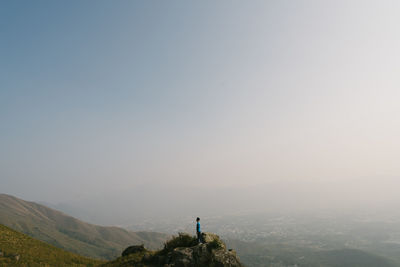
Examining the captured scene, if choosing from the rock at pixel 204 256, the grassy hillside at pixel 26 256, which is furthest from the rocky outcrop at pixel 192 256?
the grassy hillside at pixel 26 256

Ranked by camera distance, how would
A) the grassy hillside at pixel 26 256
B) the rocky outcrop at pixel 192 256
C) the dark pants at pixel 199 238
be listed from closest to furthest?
the rocky outcrop at pixel 192 256 < the dark pants at pixel 199 238 < the grassy hillside at pixel 26 256

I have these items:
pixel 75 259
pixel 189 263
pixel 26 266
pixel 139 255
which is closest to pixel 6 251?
pixel 26 266

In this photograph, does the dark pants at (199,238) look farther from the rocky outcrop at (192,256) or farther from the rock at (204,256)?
the rock at (204,256)

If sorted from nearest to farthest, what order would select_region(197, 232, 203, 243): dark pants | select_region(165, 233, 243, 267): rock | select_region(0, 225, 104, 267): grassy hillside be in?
1. select_region(165, 233, 243, 267): rock
2. select_region(197, 232, 203, 243): dark pants
3. select_region(0, 225, 104, 267): grassy hillside

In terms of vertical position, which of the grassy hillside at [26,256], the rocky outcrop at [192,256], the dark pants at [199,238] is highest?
the dark pants at [199,238]

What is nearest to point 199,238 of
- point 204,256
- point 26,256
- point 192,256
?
point 204,256

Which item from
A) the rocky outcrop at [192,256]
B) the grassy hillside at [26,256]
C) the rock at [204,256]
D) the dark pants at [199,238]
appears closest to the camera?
the rock at [204,256]

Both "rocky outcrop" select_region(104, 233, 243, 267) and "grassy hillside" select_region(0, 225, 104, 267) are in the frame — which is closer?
"rocky outcrop" select_region(104, 233, 243, 267)

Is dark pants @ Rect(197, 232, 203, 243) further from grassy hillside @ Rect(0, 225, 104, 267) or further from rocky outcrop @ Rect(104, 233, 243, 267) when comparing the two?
grassy hillside @ Rect(0, 225, 104, 267)

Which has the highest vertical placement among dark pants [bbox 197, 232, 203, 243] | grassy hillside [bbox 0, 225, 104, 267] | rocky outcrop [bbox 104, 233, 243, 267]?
dark pants [bbox 197, 232, 203, 243]

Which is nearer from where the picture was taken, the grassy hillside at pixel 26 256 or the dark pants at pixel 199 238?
the dark pants at pixel 199 238

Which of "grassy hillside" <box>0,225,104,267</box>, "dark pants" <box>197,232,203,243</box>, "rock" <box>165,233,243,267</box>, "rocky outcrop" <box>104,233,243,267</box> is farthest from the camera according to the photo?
"grassy hillside" <box>0,225,104,267</box>

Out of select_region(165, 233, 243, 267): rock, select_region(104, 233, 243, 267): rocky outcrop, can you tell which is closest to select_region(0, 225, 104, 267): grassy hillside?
select_region(104, 233, 243, 267): rocky outcrop

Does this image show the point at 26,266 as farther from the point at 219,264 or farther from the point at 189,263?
the point at 219,264
